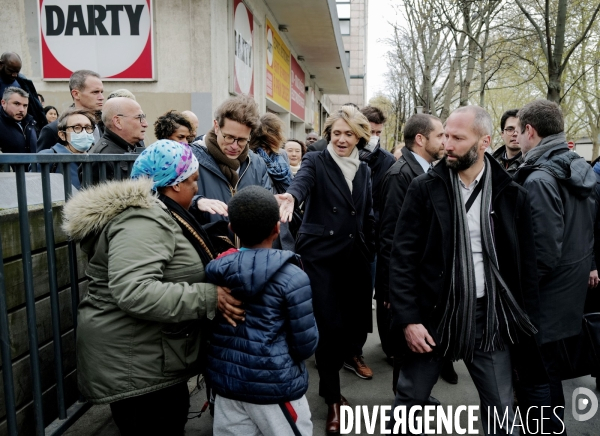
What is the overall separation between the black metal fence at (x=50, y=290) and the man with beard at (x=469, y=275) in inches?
70.7

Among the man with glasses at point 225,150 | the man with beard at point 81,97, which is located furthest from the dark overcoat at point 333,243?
the man with beard at point 81,97

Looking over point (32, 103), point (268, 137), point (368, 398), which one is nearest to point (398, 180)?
point (268, 137)

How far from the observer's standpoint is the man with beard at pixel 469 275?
259 cm

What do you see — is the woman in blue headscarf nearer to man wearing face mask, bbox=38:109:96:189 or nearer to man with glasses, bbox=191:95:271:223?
man with glasses, bbox=191:95:271:223

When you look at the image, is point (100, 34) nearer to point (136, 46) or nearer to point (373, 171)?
point (136, 46)

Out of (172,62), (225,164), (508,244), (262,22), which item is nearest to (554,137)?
(508,244)

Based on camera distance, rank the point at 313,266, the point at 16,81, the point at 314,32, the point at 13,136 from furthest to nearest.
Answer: the point at 314,32, the point at 16,81, the point at 13,136, the point at 313,266

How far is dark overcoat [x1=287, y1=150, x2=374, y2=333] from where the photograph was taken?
3438 millimetres

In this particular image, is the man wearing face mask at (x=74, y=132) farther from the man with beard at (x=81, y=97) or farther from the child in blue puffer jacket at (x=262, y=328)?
the child in blue puffer jacket at (x=262, y=328)

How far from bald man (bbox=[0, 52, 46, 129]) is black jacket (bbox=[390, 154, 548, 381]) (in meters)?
5.16

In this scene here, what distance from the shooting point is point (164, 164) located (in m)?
2.22

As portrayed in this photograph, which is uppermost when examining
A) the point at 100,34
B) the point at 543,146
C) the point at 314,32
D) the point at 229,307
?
the point at 314,32

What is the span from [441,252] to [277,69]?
36.4ft

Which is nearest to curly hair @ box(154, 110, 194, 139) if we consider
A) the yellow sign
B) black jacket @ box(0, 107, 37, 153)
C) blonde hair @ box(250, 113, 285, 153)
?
blonde hair @ box(250, 113, 285, 153)
